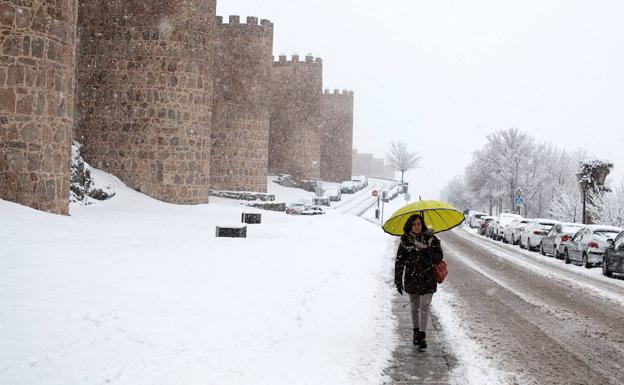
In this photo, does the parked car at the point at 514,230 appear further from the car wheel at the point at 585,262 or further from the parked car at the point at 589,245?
the car wheel at the point at 585,262

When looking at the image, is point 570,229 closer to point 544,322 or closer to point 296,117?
point 544,322

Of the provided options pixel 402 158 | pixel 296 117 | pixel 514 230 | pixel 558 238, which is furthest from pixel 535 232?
pixel 402 158

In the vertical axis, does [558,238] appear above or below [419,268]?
below

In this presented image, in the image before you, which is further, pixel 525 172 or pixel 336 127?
pixel 525 172

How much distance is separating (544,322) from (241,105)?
30707 millimetres

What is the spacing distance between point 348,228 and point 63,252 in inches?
765

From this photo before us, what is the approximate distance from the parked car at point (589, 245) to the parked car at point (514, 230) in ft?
35.7

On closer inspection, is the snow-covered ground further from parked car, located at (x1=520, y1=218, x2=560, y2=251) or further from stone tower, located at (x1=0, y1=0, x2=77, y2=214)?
parked car, located at (x1=520, y1=218, x2=560, y2=251)

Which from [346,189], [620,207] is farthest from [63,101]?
[346,189]

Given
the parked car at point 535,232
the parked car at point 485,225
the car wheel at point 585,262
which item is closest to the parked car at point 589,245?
the car wheel at point 585,262

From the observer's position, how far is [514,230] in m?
36.0

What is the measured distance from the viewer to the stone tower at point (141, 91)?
2588 centimetres

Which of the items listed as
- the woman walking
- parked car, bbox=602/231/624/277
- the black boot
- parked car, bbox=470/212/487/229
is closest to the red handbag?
the woman walking

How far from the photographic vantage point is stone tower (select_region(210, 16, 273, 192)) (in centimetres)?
3856
